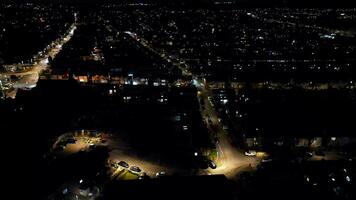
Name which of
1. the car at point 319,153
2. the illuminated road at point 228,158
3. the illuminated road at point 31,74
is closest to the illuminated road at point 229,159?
the illuminated road at point 228,158

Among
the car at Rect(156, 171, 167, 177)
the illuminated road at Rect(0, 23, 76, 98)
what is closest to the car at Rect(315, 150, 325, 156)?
the car at Rect(156, 171, 167, 177)

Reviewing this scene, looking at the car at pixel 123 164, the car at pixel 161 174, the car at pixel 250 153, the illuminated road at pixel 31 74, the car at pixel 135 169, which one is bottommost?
the car at pixel 161 174

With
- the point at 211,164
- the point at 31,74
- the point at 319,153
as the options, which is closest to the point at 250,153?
the point at 211,164

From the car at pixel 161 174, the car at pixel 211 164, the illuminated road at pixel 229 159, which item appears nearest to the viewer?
the car at pixel 161 174

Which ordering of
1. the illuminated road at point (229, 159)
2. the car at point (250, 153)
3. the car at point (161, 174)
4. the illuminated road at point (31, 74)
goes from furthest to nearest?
the illuminated road at point (31, 74), the car at point (250, 153), the illuminated road at point (229, 159), the car at point (161, 174)

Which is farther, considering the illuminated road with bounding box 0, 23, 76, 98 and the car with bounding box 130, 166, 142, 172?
the illuminated road with bounding box 0, 23, 76, 98

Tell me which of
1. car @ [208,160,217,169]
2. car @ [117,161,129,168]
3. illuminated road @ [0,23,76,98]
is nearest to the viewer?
car @ [208,160,217,169]

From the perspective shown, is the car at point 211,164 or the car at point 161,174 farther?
the car at point 211,164

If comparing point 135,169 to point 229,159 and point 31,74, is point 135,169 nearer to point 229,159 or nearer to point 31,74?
point 229,159

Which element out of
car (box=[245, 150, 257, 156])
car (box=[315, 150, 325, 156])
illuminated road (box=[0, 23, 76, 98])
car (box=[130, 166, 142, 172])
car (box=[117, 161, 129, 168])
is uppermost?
illuminated road (box=[0, 23, 76, 98])

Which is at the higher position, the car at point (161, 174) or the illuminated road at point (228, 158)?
the illuminated road at point (228, 158)

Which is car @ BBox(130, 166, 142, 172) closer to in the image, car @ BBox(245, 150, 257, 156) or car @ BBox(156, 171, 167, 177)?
car @ BBox(156, 171, 167, 177)

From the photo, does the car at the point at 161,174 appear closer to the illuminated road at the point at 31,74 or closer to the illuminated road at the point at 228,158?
the illuminated road at the point at 228,158
